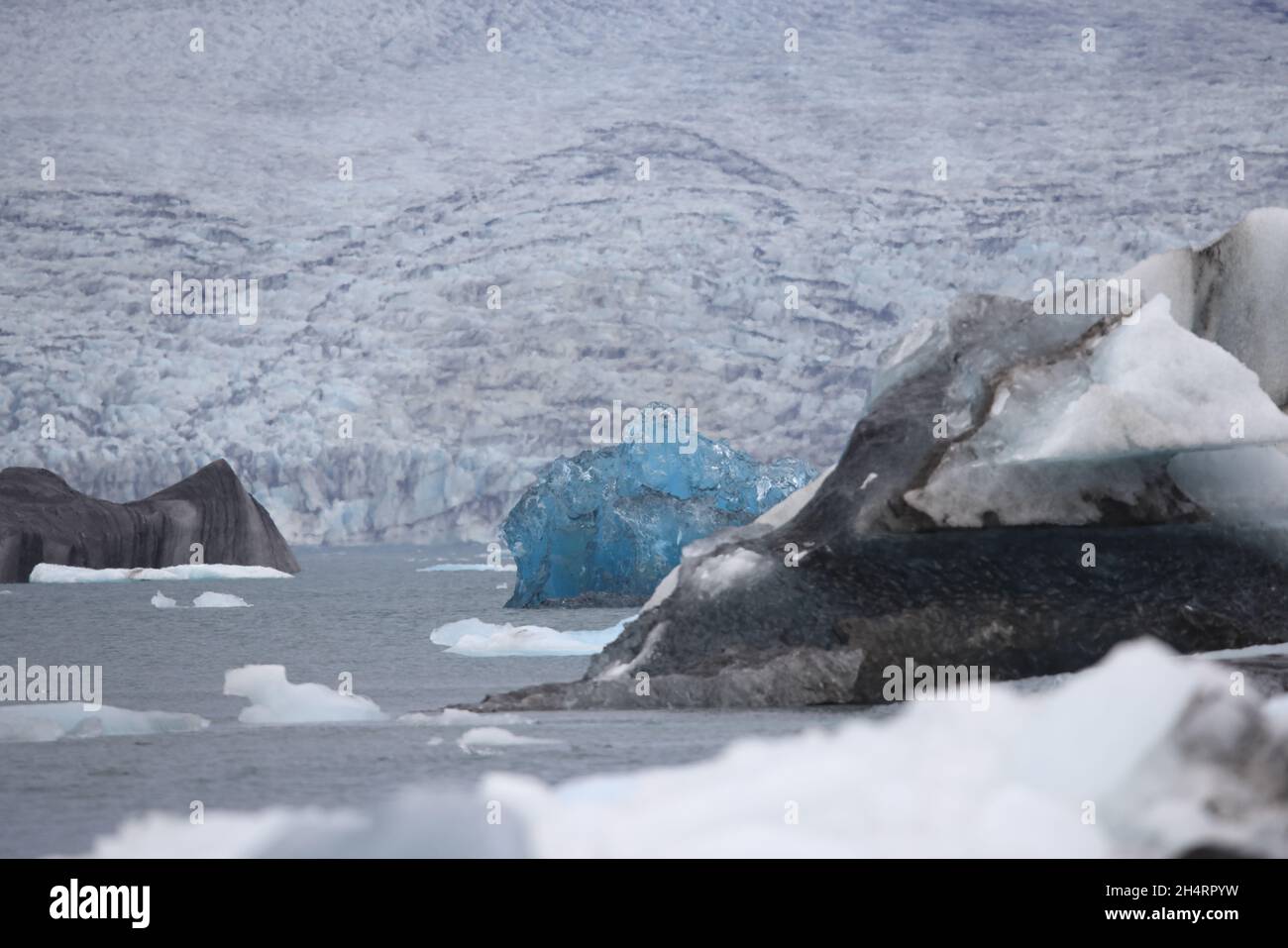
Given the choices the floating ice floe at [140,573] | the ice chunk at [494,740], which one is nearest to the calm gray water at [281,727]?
the ice chunk at [494,740]

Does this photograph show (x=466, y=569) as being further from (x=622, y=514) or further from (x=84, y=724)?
(x=84, y=724)

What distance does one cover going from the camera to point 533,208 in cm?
6981

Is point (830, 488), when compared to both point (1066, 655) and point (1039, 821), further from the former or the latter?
point (1039, 821)

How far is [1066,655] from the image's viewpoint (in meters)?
10.1

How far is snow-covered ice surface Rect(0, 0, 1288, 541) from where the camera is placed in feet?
175

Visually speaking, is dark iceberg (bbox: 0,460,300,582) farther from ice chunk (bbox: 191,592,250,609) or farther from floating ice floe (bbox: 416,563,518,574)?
floating ice floe (bbox: 416,563,518,574)

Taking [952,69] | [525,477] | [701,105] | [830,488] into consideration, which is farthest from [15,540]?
[952,69]

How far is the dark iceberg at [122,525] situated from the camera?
36812mm

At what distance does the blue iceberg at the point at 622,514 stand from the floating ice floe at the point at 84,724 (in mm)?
15525

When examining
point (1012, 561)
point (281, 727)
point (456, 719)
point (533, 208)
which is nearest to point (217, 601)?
point (281, 727)

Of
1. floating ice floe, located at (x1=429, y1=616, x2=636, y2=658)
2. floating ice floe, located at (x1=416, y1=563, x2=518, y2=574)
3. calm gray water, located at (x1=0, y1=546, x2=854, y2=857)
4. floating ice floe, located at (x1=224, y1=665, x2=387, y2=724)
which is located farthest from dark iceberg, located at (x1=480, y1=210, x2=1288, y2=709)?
floating ice floe, located at (x1=416, y1=563, x2=518, y2=574)

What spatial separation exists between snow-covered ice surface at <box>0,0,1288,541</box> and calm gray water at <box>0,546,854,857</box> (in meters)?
23.7

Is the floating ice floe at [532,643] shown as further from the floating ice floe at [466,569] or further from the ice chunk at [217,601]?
the floating ice floe at [466,569]

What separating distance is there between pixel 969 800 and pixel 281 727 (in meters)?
6.26
